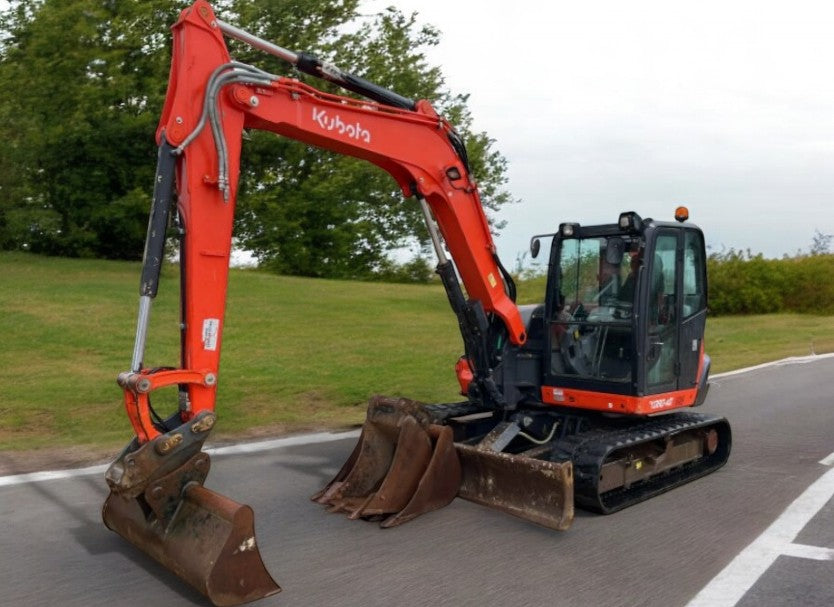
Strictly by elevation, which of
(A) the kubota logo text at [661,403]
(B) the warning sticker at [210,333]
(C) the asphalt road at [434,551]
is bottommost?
(C) the asphalt road at [434,551]

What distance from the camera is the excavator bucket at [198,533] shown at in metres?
5.03

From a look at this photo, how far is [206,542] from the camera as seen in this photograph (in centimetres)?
518

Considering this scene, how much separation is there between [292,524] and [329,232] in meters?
28.5

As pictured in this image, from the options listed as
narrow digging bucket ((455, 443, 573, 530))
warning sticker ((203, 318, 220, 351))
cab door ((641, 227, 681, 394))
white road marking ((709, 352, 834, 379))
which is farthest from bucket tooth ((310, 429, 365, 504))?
white road marking ((709, 352, 834, 379))

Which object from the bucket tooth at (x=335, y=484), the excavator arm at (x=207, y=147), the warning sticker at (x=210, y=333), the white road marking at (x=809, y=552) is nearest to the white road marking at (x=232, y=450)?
the bucket tooth at (x=335, y=484)

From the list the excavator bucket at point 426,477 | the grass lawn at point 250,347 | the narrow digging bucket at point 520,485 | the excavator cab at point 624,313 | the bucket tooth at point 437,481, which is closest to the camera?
the narrow digging bucket at point 520,485

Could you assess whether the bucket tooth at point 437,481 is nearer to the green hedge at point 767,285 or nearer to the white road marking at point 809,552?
the white road marking at point 809,552

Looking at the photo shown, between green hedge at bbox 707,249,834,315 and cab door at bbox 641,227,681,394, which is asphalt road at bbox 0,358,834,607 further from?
green hedge at bbox 707,249,834,315

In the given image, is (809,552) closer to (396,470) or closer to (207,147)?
(396,470)

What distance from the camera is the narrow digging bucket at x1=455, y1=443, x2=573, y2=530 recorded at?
6.65m

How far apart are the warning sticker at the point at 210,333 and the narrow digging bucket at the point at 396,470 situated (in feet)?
6.14

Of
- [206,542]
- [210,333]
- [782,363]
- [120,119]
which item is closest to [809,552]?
[206,542]

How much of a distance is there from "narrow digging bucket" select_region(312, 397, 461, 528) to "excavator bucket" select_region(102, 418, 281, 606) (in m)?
1.65

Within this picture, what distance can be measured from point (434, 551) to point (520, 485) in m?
1.10
